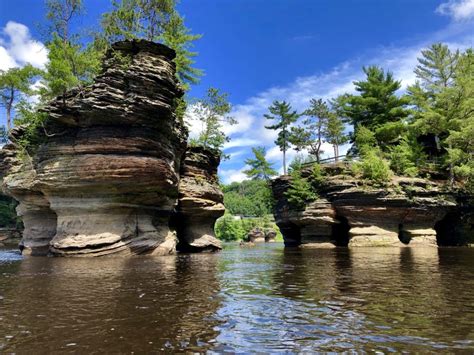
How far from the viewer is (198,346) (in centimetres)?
618

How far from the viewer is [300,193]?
45375mm

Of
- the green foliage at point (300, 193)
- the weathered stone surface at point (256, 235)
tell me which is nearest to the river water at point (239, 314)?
the green foliage at point (300, 193)

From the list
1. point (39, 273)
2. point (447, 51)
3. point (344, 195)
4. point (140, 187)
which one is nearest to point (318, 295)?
point (39, 273)

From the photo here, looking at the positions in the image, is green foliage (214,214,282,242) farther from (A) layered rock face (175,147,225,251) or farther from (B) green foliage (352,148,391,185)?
(A) layered rock face (175,147,225,251)

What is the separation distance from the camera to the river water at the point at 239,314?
628 centimetres

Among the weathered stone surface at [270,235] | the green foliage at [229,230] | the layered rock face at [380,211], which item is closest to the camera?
the layered rock face at [380,211]

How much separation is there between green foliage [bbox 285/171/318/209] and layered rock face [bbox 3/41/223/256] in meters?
21.3

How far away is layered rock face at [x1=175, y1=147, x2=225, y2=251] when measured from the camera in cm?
3534

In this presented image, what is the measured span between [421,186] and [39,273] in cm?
3993

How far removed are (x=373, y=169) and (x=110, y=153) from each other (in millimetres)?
29964

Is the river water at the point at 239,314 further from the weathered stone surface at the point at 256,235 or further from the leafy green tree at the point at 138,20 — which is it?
the weathered stone surface at the point at 256,235

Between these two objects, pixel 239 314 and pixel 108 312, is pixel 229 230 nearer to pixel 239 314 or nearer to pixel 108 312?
pixel 108 312

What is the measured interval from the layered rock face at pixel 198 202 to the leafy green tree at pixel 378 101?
27123 mm

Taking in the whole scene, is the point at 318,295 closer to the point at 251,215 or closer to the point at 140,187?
the point at 140,187
